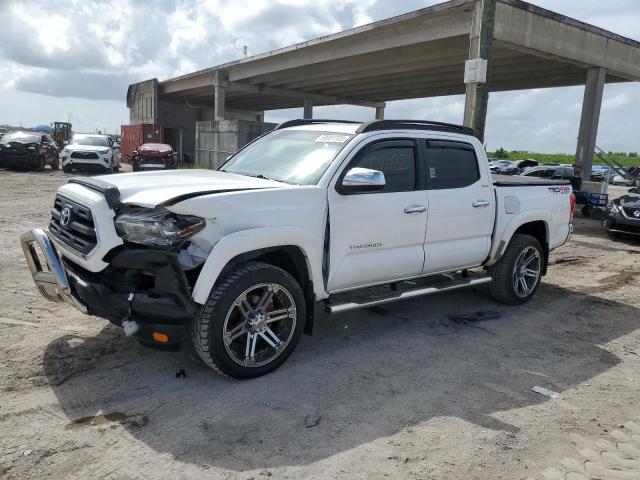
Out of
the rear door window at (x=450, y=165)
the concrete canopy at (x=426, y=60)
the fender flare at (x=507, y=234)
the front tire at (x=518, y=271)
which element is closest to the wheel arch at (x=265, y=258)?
the rear door window at (x=450, y=165)

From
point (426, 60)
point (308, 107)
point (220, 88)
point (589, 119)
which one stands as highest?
point (426, 60)

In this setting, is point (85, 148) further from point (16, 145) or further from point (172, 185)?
point (172, 185)

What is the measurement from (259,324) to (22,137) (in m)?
22.2

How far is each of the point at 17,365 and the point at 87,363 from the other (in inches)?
19.5

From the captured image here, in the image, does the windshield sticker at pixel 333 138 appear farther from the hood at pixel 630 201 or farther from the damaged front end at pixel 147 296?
the hood at pixel 630 201

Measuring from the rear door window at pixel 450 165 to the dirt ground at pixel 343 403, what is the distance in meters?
1.46

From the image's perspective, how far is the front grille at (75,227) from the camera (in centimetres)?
377

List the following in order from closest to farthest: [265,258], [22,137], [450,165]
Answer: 1. [265,258]
2. [450,165]
3. [22,137]

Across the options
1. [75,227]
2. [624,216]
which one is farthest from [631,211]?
[75,227]

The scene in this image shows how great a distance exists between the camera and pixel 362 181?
420 centimetres

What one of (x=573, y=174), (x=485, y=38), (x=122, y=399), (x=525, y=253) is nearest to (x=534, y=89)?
(x=573, y=174)

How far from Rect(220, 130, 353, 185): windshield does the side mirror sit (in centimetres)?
25

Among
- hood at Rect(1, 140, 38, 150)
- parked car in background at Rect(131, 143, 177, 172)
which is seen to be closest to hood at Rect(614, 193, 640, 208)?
parked car in background at Rect(131, 143, 177, 172)

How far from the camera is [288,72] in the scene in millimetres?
26969
